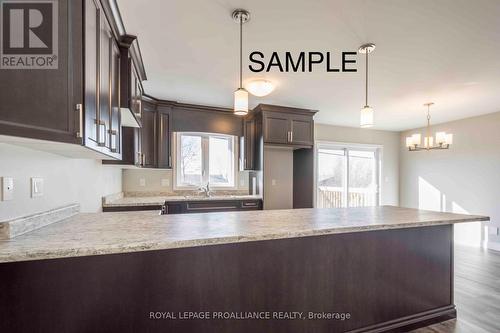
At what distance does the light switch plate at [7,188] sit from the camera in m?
1.21

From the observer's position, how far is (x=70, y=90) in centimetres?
118

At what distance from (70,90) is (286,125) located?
326cm

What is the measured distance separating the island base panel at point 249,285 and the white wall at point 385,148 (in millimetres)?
3815

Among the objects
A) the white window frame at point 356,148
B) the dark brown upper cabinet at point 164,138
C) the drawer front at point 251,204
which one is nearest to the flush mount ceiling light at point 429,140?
the white window frame at point 356,148

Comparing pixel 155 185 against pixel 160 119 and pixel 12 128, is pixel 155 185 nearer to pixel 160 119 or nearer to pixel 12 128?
pixel 160 119

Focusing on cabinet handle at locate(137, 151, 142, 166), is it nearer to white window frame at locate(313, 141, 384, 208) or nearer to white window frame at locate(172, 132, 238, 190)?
white window frame at locate(172, 132, 238, 190)

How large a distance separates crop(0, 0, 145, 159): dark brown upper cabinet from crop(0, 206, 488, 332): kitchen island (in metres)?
0.50

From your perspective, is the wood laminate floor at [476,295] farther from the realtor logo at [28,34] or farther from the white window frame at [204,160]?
the white window frame at [204,160]

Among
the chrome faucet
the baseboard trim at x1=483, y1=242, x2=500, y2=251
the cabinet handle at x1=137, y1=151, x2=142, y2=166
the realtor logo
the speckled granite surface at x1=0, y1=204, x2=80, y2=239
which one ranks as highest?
the realtor logo

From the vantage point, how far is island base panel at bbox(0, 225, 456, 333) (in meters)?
1.18

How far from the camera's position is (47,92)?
1.10 meters

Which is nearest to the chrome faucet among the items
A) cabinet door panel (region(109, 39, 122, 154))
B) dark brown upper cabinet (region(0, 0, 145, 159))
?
cabinet door panel (region(109, 39, 122, 154))

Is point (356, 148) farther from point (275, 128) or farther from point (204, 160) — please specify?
point (204, 160)

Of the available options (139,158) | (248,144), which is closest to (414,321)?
(248,144)
